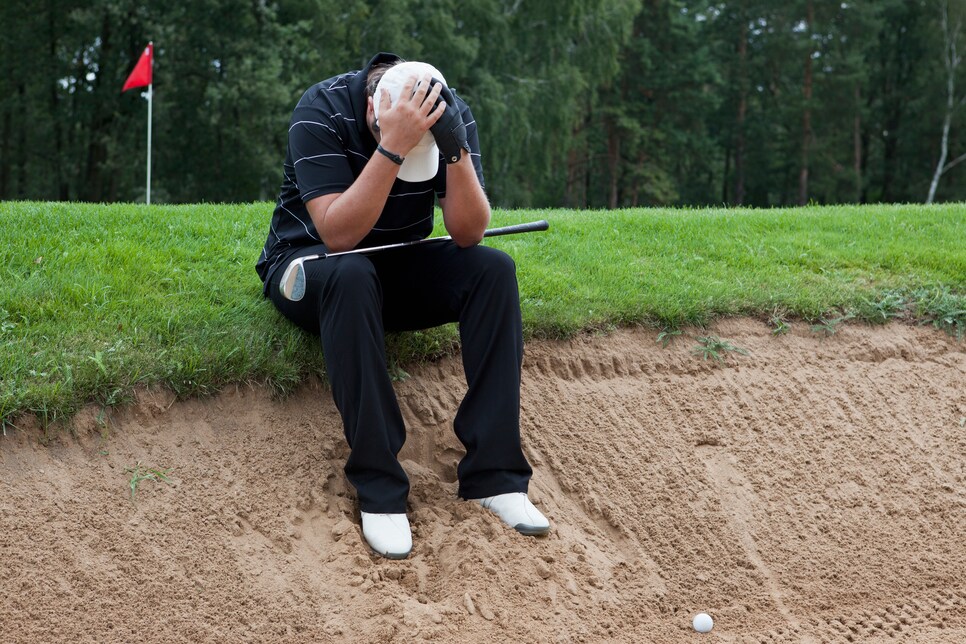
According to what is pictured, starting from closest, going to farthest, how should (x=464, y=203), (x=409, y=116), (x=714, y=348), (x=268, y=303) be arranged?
(x=409, y=116)
(x=464, y=203)
(x=268, y=303)
(x=714, y=348)

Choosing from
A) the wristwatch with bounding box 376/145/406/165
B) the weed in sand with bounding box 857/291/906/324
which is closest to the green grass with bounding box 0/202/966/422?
the weed in sand with bounding box 857/291/906/324

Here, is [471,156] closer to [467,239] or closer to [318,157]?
[467,239]

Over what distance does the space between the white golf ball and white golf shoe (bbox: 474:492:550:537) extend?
0.61 meters

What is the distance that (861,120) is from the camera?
3597cm

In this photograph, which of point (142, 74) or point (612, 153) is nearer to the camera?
point (142, 74)

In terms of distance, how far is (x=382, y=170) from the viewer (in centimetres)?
324

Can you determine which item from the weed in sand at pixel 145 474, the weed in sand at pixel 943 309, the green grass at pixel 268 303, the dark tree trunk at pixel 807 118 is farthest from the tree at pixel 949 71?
the weed in sand at pixel 145 474

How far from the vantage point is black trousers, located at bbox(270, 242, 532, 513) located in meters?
3.25

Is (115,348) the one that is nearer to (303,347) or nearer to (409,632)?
(303,347)

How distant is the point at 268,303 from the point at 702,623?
2.28 metres

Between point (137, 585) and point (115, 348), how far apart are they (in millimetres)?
1103

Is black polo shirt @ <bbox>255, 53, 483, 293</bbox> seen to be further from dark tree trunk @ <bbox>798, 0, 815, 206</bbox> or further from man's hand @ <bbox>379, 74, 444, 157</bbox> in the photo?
dark tree trunk @ <bbox>798, 0, 815, 206</bbox>

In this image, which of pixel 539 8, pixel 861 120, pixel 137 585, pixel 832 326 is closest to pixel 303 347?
pixel 137 585

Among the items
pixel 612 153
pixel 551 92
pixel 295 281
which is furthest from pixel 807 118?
pixel 295 281
